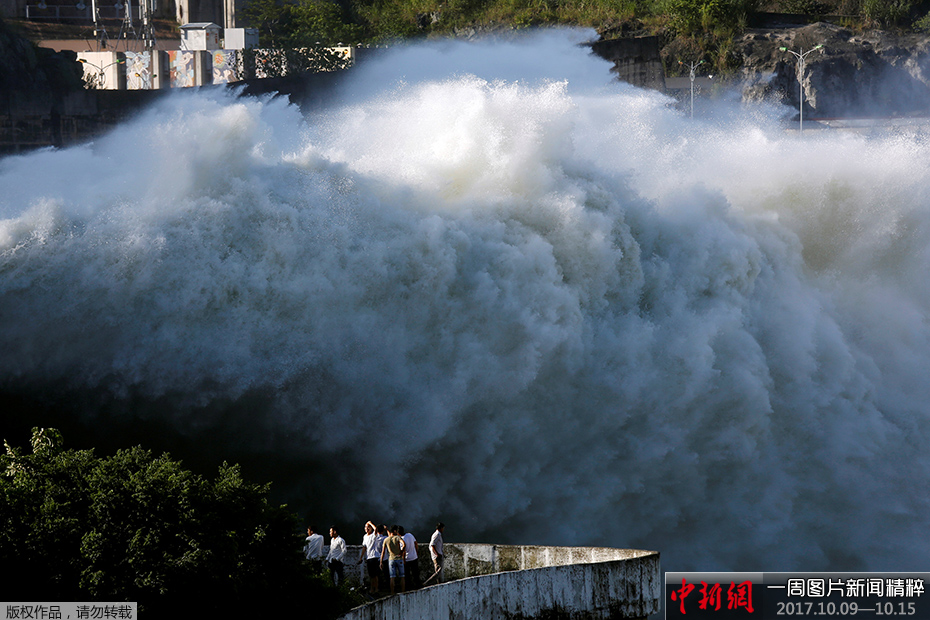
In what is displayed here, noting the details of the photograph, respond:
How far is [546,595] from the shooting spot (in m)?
14.9

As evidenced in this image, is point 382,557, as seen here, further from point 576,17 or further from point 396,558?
point 576,17

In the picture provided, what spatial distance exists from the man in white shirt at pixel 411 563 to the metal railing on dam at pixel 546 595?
1.34 metres

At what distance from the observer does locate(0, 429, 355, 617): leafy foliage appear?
11.7m

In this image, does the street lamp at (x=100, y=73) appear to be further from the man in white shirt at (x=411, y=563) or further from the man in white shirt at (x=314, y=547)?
the man in white shirt at (x=411, y=563)

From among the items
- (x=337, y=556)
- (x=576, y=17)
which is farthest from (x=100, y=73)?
(x=337, y=556)

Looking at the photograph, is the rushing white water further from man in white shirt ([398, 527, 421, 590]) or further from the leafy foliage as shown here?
the leafy foliage

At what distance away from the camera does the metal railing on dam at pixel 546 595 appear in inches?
553

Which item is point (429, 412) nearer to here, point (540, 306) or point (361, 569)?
point (540, 306)

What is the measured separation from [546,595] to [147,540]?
550cm

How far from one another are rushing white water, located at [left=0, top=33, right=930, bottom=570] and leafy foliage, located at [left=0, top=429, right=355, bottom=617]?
7.14 metres

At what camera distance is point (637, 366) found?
2292 centimetres

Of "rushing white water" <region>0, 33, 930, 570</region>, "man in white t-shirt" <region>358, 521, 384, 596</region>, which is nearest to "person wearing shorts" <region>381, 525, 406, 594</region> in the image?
"man in white t-shirt" <region>358, 521, 384, 596</region>

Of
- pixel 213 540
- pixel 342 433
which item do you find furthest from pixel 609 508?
pixel 213 540

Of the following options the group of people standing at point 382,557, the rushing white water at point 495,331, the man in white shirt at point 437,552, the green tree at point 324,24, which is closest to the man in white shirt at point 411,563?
the group of people standing at point 382,557
